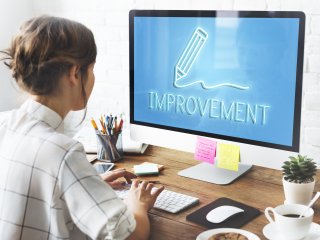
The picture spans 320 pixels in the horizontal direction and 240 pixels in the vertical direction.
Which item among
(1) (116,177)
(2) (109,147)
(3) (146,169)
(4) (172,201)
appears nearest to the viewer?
(4) (172,201)

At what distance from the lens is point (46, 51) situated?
1.06 metres

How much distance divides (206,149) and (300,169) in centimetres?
31

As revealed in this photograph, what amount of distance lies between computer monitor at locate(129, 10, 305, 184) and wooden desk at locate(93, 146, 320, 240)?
64 millimetres

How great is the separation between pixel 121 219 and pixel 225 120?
1.77 ft

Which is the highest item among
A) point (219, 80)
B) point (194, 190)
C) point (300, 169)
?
point (219, 80)

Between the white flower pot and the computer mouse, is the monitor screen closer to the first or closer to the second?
the white flower pot

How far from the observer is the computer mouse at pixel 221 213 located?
3.92 feet

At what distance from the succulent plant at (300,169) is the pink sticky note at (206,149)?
10.0 inches

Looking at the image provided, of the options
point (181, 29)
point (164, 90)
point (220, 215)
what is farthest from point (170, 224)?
point (181, 29)

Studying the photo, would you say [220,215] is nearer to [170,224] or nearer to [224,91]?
[170,224]

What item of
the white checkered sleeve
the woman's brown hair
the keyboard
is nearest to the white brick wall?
the keyboard

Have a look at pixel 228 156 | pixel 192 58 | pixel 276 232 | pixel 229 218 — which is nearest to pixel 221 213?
pixel 229 218

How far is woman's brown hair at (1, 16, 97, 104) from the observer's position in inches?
42.1

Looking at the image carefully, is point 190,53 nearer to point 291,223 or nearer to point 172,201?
point 172,201
